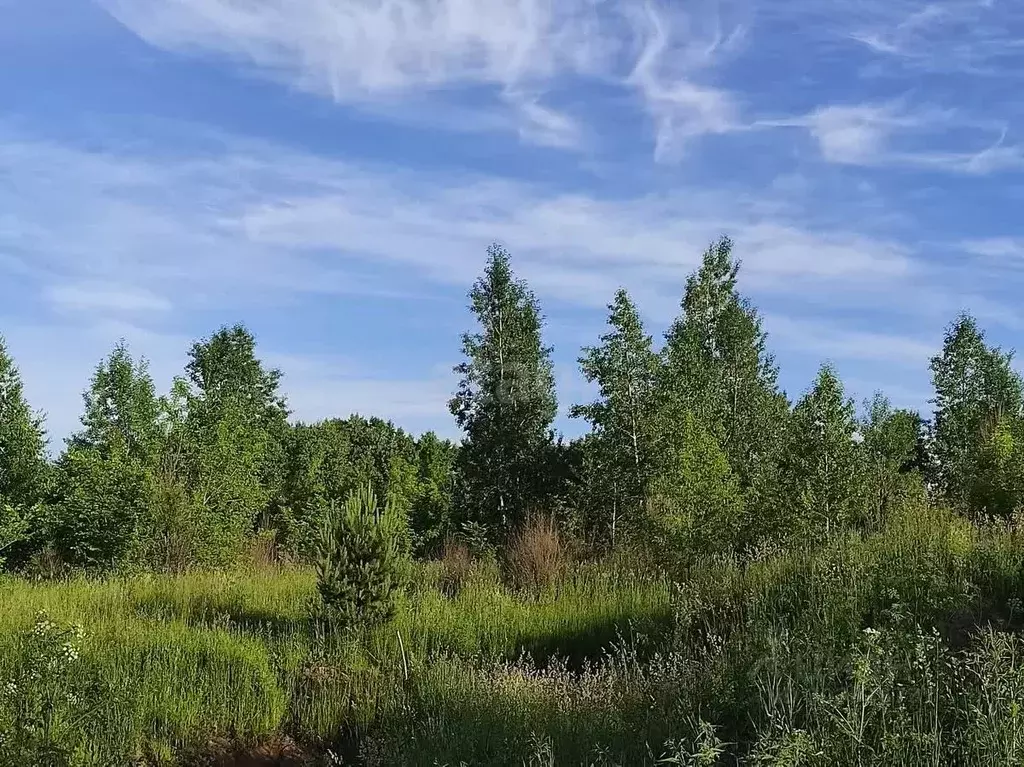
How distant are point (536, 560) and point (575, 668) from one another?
4580 mm

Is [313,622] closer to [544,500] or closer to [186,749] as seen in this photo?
[186,749]

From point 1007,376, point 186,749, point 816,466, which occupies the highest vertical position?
point 1007,376

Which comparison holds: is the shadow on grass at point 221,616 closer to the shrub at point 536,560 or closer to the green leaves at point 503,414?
the shrub at point 536,560

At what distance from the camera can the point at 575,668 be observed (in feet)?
31.4

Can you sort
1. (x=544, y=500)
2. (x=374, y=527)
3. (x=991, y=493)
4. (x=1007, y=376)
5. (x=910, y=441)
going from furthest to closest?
(x=910, y=441)
(x=1007, y=376)
(x=544, y=500)
(x=991, y=493)
(x=374, y=527)

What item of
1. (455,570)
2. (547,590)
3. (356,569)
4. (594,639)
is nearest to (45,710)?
(356,569)

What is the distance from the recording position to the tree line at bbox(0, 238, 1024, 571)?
14.3 metres

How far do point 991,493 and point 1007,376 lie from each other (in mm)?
17085

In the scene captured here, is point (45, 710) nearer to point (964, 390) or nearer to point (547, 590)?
point (547, 590)

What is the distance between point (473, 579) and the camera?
13.5m

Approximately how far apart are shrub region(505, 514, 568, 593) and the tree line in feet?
4.78

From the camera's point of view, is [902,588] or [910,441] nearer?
[902,588]

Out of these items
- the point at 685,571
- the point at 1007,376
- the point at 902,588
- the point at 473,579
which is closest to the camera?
the point at 902,588

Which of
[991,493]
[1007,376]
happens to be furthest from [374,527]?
[1007,376]
